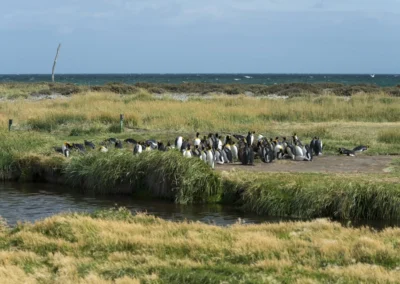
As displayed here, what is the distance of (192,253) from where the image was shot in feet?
31.5

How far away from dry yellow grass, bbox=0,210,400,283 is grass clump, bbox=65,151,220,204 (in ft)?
18.4

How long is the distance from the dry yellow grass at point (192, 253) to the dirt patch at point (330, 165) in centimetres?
811

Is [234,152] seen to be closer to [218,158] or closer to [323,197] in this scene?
[218,158]

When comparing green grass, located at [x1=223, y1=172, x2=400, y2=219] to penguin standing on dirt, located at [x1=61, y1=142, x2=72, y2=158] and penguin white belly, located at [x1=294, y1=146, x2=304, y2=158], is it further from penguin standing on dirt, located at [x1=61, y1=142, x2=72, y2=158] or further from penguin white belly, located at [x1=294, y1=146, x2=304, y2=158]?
penguin standing on dirt, located at [x1=61, y1=142, x2=72, y2=158]

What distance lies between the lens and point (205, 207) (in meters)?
16.9

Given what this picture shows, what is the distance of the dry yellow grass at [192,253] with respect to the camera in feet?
27.4

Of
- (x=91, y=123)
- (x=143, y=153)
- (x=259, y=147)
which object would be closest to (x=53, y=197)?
(x=143, y=153)

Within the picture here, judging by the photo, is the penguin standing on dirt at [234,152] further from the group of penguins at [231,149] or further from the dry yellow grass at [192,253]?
the dry yellow grass at [192,253]

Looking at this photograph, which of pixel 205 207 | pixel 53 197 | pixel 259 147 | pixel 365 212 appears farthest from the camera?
pixel 259 147

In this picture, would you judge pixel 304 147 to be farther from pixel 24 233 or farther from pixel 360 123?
pixel 24 233

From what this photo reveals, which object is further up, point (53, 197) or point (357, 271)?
point (357, 271)

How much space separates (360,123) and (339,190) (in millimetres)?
15817

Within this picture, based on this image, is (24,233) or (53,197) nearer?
(24,233)

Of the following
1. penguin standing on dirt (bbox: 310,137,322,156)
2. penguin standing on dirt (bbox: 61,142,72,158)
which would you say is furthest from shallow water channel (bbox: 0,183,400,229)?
penguin standing on dirt (bbox: 310,137,322,156)
